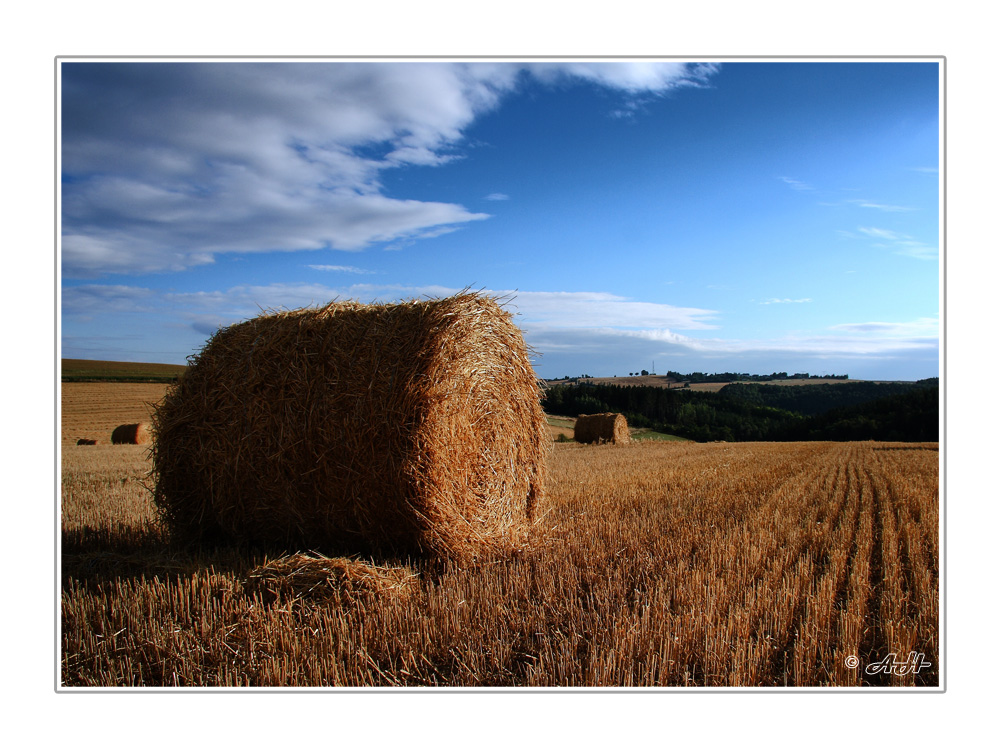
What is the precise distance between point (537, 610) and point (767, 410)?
32684mm

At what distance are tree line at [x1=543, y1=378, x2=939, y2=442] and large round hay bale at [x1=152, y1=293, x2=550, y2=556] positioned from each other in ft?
65.2

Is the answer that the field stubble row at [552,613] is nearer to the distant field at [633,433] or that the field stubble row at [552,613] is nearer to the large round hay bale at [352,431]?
the large round hay bale at [352,431]

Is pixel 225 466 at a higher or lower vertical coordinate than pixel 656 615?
higher

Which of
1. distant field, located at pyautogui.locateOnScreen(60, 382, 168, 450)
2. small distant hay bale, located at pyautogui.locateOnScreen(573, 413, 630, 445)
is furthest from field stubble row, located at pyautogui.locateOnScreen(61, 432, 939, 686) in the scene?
distant field, located at pyautogui.locateOnScreen(60, 382, 168, 450)

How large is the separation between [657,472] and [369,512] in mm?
6934

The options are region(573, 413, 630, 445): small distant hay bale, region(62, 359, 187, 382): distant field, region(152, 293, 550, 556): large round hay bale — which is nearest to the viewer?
region(152, 293, 550, 556): large round hay bale

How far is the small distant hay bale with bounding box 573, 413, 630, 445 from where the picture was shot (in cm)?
2109

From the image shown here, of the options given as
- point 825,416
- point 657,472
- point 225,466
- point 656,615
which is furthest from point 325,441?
point 825,416

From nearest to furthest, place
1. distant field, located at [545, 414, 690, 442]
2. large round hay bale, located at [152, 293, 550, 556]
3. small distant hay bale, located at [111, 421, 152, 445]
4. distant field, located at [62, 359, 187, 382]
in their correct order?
large round hay bale, located at [152, 293, 550, 556], small distant hay bale, located at [111, 421, 152, 445], distant field, located at [545, 414, 690, 442], distant field, located at [62, 359, 187, 382]

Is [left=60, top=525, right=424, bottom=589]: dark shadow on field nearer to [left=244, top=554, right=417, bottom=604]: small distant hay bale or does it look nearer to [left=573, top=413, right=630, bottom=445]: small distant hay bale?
[left=244, top=554, right=417, bottom=604]: small distant hay bale

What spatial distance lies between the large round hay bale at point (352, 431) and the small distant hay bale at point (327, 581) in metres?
0.53

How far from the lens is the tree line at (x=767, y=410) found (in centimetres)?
2591

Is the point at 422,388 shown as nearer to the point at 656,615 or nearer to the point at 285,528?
the point at 285,528
